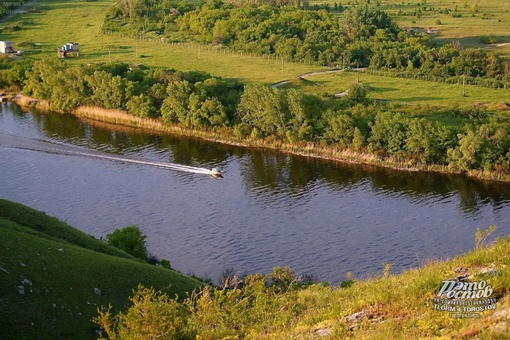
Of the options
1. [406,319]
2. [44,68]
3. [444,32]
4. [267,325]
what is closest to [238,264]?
[267,325]

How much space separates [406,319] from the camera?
13.5m

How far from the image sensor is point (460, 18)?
107 meters

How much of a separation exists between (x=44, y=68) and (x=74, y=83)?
5447 millimetres

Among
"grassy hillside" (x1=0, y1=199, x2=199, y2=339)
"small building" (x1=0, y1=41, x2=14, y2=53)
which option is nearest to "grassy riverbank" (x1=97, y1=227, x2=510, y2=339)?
"grassy hillside" (x1=0, y1=199, x2=199, y2=339)

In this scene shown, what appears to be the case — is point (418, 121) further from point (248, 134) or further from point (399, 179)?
point (248, 134)

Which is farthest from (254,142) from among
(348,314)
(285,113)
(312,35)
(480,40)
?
(480,40)

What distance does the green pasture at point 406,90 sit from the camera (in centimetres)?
6309

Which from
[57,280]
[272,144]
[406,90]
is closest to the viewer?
[57,280]

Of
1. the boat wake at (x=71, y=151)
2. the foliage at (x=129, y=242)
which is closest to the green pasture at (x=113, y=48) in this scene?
the boat wake at (x=71, y=151)

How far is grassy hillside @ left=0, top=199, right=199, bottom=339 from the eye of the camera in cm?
2111

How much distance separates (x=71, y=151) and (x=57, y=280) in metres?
34.3

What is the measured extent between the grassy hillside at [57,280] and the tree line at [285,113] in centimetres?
2839

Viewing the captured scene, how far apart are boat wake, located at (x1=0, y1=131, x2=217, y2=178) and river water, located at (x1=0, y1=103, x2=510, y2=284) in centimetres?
10

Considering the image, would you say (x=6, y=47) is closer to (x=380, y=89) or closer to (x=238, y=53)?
(x=238, y=53)
